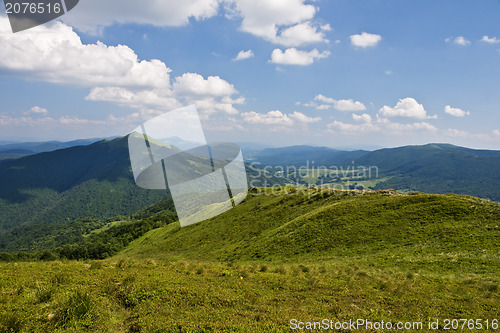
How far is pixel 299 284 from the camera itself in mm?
16250

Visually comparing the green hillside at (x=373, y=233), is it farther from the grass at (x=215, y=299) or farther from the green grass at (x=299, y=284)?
the grass at (x=215, y=299)

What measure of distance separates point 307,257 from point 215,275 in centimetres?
1592

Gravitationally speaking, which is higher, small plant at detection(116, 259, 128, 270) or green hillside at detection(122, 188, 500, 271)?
small plant at detection(116, 259, 128, 270)

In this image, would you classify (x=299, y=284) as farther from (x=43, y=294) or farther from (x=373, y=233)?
(x=373, y=233)

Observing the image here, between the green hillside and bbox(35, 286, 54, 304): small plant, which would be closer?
bbox(35, 286, 54, 304): small plant

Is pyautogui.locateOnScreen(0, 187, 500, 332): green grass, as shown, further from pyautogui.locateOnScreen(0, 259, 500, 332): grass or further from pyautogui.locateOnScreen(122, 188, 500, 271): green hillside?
pyautogui.locateOnScreen(122, 188, 500, 271): green hillside

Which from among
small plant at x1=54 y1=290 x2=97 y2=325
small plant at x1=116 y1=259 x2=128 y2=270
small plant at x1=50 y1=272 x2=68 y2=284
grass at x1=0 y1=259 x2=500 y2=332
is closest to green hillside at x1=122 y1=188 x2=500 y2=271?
grass at x1=0 y1=259 x2=500 y2=332

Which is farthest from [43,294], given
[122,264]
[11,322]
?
[122,264]

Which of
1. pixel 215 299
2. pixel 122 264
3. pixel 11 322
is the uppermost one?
pixel 11 322

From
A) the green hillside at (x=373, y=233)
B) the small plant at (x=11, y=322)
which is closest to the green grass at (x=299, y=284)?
the small plant at (x=11, y=322)

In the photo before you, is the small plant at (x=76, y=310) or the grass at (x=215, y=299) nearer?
the small plant at (x=76, y=310)

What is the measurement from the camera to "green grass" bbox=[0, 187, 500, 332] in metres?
10.1

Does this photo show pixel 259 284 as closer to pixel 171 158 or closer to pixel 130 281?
pixel 130 281

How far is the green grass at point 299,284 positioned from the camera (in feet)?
33.0
